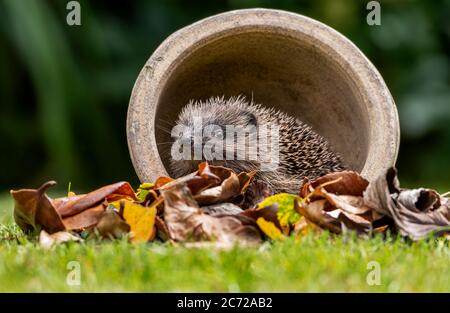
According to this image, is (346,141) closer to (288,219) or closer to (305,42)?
(305,42)

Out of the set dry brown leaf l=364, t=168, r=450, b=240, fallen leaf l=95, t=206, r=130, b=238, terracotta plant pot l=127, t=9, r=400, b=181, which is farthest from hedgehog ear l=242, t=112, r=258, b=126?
fallen leaf l=95, t=206, r=130, b=238

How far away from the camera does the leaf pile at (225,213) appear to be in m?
3.04

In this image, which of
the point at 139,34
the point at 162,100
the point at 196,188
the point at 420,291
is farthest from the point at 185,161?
the point at 139,34

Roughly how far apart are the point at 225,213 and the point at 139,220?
1.11ft

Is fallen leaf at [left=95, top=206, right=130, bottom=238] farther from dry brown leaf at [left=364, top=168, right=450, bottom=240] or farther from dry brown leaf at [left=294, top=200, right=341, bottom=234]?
dry brown leaf at [left=364, top=168, right=450, bottom=240]

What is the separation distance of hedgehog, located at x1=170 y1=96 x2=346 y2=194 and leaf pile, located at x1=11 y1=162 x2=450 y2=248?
69cm

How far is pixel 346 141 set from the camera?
462cm

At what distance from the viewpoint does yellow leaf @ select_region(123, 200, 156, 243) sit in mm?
3027

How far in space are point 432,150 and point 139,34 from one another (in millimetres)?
2786

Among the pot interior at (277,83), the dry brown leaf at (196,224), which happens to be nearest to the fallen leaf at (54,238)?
the dry brown leaf at (196,224)

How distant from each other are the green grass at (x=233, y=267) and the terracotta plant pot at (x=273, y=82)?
1.10 metres

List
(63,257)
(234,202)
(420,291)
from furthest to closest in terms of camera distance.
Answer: (234,202) < (63,257) < (420,291)

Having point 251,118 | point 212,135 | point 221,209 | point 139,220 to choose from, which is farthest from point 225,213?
point 251,118

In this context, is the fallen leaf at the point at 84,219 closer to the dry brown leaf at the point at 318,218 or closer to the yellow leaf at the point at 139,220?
the yellow leaf at the point at 139,220
